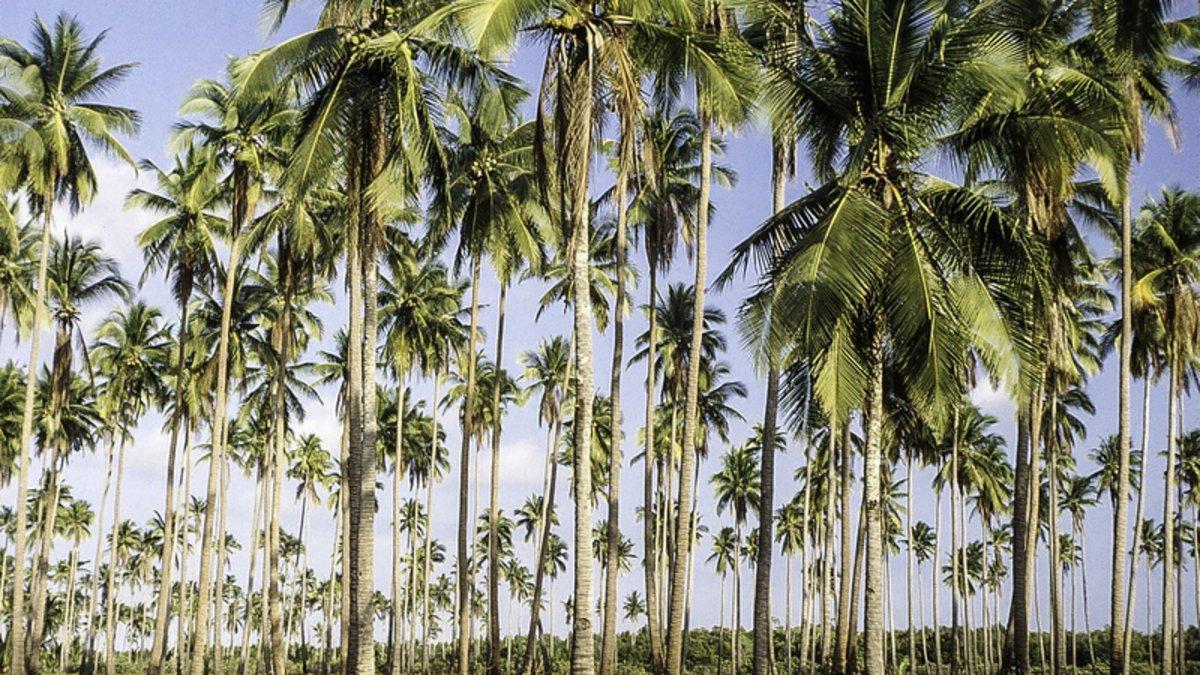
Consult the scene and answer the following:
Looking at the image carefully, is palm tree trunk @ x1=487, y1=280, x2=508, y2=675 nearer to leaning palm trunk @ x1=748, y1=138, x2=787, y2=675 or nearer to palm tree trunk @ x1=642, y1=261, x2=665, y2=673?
palm tree trunk @ x1=642, y1=261, x2=665, y2=673

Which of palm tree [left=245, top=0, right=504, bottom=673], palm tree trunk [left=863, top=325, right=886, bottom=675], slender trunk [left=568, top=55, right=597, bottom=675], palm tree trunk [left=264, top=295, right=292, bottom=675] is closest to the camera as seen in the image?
palm tree trunk [left=863, top=325, right=886, bottom=675]

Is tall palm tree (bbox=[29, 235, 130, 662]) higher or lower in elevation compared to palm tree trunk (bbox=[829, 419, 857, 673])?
higher

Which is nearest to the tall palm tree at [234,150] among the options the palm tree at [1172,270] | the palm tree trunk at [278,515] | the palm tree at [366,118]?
the palm tree trunk at [278,515]

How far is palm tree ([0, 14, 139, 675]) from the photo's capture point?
3006 cm

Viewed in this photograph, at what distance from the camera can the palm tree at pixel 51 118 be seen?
98.6 feet

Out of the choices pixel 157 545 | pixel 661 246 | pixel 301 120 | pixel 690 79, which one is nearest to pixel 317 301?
pixel 661 246

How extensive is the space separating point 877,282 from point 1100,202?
16554 mm

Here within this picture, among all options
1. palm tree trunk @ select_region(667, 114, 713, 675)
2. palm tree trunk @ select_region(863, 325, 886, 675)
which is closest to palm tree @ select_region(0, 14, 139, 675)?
palm tree trunk @ select_region(667, 114, 713, 675)

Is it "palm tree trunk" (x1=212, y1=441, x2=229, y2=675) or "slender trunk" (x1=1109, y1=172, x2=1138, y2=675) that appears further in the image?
"palm tree trunk" (x1=212, y1=441, x2=229, y2=675)

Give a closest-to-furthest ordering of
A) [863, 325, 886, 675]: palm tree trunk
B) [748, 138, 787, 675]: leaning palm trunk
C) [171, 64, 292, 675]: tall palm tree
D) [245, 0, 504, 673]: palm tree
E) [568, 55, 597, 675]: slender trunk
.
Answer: [863, 325, 886, 675]: palm tree trunk < [568, 55, 597, 675]: slender trunk < [245, 0, 504, 673]: palm tree < [748, 138, 787, 675]: leaning palm trunk < [171, 64, 292, 675]: tall palm tree

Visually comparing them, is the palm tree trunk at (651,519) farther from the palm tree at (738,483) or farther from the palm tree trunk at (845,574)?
the palm tree at (738,483)

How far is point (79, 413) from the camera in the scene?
4928cm

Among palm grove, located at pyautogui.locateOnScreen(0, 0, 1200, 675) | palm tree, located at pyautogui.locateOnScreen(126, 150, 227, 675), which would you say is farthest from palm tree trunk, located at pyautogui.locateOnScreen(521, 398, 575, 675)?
palm tree, located at pyautogui.locateOnScreen(126, 150, 227, 675)

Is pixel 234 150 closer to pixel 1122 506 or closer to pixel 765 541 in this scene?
pixel 765 541
